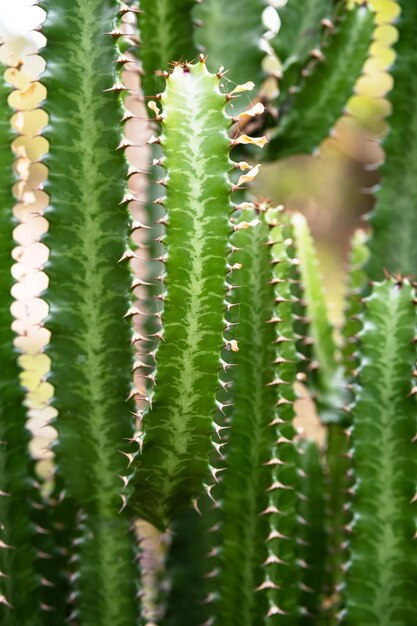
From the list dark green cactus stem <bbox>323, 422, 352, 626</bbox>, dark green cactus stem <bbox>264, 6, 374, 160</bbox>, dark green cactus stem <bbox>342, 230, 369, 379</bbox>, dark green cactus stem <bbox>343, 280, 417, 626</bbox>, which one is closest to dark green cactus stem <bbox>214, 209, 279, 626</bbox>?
dark green cactus stem <bbox>343, 280, 417, 626</bbox>

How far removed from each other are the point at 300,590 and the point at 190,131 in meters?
1.19

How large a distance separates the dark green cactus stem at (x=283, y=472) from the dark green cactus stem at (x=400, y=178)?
2.05ft

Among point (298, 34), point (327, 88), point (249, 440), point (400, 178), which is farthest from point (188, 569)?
point (298, 34)

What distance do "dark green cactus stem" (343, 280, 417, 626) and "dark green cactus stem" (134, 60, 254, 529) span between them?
0.49m

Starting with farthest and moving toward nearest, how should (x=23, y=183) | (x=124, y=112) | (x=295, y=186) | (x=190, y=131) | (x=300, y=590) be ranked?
(x=295, y=186) < (x=300, y=590) < (x=23, y=183) < (x=124, y=112) < (x=190, y=131)

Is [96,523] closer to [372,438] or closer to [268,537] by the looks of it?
[268,537]

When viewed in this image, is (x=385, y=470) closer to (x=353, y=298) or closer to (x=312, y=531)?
(x=312, y=531)

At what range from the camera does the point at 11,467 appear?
1837 mm

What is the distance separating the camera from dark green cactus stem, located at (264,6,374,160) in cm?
226

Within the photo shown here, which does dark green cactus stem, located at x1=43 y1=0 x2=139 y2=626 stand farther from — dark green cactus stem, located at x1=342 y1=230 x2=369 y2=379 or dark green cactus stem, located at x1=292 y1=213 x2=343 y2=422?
dark green cactus stem, located at x1=342 y1=230 x2=369 y2=379

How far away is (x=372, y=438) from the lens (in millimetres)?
1836


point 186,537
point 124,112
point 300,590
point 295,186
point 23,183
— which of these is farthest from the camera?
point 295,186

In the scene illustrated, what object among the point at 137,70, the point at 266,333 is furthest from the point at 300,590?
the point at 137,70

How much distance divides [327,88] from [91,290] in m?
1.09
